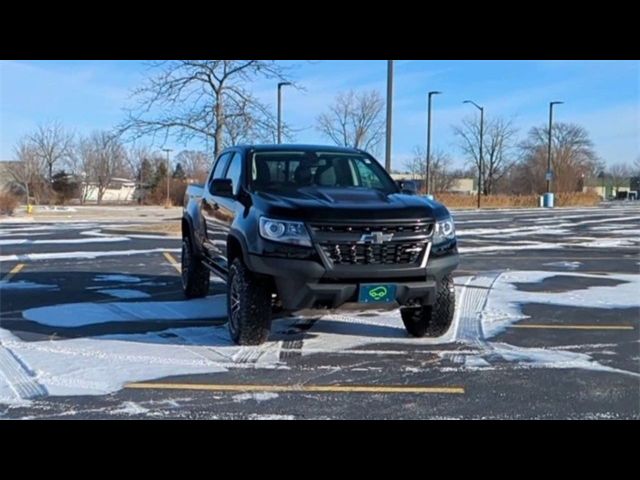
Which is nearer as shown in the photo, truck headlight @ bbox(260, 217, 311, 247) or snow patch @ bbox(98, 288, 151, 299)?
truck headlight @ bbox(260, 217, 311, 247)

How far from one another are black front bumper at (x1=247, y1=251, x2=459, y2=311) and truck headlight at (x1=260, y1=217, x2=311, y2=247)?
6.5 inches

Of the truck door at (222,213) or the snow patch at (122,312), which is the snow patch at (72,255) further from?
the truck door at (222,213)

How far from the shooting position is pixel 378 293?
18.1 ft

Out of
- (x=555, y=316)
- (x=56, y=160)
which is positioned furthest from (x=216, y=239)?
(x=56, y=160)

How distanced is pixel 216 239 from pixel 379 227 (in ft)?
7.87

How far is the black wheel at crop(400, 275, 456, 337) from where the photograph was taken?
6265 mm

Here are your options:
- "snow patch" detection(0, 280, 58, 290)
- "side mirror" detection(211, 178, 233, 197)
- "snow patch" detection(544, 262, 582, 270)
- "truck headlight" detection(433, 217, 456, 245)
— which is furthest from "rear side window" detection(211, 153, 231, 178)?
"snow patch" detection(544, 262, 582, 270)

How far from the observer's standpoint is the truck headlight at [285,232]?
17.9 feet

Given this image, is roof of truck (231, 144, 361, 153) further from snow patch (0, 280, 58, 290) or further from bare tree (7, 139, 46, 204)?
bare tree (7, 139, 46, 204)

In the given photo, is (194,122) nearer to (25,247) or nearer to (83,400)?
(25,247)

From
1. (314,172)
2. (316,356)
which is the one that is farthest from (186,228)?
(316,356)

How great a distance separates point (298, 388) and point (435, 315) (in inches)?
76.8

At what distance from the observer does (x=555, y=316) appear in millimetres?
7730
